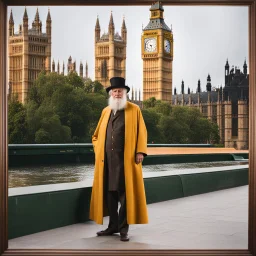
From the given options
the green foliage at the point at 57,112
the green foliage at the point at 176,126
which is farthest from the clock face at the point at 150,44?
the green foliage at the point at 57,112

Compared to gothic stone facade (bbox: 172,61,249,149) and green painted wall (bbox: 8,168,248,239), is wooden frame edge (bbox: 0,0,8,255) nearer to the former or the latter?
green painted wall (bbox: 8,168,248,239)

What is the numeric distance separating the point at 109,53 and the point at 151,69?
23.8 ft

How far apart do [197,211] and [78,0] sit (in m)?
2.77

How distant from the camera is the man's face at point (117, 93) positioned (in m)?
4.20

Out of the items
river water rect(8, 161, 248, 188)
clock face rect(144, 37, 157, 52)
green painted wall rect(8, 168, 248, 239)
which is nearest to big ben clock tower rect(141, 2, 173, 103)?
clock face rect(144, 37, 157, 52)

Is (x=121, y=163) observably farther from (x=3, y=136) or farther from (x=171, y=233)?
(x=3, y=136)

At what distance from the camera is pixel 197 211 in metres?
5.47

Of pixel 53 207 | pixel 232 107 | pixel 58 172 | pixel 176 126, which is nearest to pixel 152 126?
pixel 176 126

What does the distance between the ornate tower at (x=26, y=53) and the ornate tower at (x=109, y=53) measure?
11.8m

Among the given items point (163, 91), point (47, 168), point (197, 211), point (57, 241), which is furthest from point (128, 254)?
point (163, 91)

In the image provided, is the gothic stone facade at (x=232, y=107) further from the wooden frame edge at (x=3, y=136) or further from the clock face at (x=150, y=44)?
the wooden frame edge at (x=3, y=136)

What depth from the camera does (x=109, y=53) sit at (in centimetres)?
7944

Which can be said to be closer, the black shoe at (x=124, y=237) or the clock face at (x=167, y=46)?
the black shoe at (x=124, y=237)

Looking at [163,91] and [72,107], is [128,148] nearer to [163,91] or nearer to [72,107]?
[72,107]
